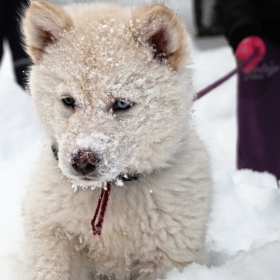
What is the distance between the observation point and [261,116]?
4.45 metres

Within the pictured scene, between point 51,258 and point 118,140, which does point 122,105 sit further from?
point 51,258

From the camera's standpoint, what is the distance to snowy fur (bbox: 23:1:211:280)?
7.77ft

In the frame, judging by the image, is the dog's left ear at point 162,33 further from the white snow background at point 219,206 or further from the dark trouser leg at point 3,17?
the dark trouser leg at point 3,17

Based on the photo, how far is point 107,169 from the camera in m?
2.24

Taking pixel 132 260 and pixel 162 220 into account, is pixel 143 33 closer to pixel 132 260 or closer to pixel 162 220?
pixel 162 220

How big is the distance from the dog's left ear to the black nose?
666 millimetres

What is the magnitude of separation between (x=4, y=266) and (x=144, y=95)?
1282mm

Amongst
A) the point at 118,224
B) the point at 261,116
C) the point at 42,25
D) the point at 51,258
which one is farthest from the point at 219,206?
the point at 42,25

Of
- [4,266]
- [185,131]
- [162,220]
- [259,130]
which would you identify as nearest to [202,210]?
[162,220]

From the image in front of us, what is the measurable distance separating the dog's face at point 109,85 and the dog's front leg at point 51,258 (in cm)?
41

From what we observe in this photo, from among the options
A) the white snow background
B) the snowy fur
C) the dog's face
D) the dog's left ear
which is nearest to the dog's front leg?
the snowy fur

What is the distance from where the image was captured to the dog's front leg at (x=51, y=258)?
2506 mm

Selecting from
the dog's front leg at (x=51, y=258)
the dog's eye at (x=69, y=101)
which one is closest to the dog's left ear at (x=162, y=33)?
the dog's eye at (x=69, y=101)

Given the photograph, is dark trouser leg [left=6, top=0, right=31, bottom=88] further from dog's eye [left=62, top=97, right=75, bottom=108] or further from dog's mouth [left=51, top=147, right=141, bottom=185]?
dog's eye [left=62, top=97, right=75, bottom=108]
